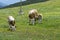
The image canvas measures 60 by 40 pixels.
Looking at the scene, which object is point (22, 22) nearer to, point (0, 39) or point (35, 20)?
point (35, 20)

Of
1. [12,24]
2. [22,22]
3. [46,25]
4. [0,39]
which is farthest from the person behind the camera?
[22,22]

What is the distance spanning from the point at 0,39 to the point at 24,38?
233 cm

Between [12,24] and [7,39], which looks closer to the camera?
[7,39]

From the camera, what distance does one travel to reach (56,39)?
1029 inches

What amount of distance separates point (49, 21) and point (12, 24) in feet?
29.8

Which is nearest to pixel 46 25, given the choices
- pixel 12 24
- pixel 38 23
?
pixel 38 23

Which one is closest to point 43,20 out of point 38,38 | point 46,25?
point 46,25

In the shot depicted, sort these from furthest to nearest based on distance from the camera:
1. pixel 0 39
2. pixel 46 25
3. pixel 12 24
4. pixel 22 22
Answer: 1. pixel 22 22
2. pixel 46 25
3. pixel 12 24
4. pixel 0 39

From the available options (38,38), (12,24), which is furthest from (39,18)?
(38,38)

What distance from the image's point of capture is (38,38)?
1040 inches

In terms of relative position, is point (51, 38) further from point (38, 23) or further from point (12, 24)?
point (38, 23)

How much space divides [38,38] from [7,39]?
10.2ft

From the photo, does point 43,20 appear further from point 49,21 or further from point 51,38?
point 51,38

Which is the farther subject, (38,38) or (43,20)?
(43,20)
